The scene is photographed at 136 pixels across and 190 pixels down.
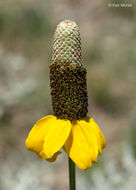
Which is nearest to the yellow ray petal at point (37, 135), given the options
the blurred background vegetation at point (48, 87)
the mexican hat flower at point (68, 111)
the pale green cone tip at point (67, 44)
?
the mexican hat flower at point (68, 111)

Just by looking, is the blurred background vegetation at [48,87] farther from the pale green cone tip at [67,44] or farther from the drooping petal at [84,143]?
the pale green cone tip at [67,44]

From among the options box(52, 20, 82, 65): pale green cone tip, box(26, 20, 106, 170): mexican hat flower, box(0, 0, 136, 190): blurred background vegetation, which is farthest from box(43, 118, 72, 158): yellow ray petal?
box(0, 0, 136, 190): blurred background vegetation

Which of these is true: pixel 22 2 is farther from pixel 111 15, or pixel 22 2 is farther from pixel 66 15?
pixel 111 15

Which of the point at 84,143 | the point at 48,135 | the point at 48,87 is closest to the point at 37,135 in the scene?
the point at 48,135

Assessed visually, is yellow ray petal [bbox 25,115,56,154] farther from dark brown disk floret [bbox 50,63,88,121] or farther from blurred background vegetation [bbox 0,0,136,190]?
blurred background vegetation [bbox 0,0,136,190]

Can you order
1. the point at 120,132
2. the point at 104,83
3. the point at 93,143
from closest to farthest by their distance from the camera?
the point at 93,143
the point at 120,132
the point at 104,83

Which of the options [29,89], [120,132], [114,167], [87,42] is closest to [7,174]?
[114,167]

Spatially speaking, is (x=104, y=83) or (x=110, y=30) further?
(x=110, y=30)
